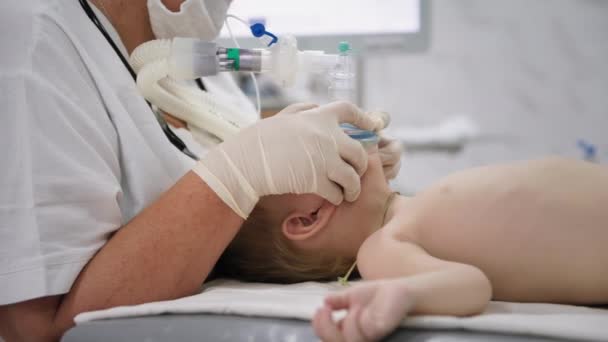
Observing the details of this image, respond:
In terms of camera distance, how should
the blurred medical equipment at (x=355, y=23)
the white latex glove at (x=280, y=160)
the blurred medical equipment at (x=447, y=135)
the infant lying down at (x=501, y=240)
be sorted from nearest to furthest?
the infant lying down at (x=501, y=240) → the white latex glove at (x=280, y=160) → the blurred medical equipment at (x=355, y=23) → the blurred medical equipment at (x=447, y=135)

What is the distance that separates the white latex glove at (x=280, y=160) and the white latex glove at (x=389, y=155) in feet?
0.91

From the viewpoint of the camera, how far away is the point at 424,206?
1.16 m

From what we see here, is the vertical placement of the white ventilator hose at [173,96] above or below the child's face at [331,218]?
above

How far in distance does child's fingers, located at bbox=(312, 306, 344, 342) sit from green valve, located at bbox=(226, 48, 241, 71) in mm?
717

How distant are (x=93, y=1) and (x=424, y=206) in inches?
35.3

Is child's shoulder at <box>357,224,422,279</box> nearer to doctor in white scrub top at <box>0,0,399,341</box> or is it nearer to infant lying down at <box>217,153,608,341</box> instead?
infant lying down at <box>217,153,608,341</box>

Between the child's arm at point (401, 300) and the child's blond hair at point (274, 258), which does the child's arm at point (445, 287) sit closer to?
the child's arm at point (401, 300)

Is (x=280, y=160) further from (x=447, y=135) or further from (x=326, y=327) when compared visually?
(x=447, y=135)

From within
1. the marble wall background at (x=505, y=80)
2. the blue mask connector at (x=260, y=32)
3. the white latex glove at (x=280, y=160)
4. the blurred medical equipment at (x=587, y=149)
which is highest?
the blue mask connector at (x=260, y=32)

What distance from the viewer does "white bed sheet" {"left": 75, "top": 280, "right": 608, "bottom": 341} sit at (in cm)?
79

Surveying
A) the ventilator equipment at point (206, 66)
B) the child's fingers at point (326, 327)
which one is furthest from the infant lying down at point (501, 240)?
the ventilator equipment at point (206, 66)

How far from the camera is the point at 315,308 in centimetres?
92

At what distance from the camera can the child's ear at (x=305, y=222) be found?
1.29 meters

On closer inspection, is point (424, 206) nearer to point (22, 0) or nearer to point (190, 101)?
point (190, 101)
